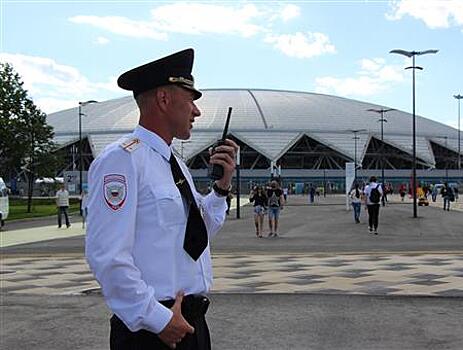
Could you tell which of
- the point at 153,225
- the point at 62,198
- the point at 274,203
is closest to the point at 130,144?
the point at 153,225

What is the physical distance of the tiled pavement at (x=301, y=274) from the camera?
10.2 metres

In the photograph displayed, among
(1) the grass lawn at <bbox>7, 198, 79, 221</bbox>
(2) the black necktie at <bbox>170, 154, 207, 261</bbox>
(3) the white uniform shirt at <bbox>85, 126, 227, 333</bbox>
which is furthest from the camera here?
(1) the grass lawn at <bbox>7, 198, 79, 221</bbox>

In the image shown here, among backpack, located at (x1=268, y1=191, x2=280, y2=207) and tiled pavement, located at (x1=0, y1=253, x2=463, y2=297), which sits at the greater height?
backpack, located at (x1=268, y1=191, x2=280, y2=207)

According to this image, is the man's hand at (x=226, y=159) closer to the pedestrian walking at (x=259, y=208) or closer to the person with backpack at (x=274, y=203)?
the pedestrian walking at (x=259, y=208)

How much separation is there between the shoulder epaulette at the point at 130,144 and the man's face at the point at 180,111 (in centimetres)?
18

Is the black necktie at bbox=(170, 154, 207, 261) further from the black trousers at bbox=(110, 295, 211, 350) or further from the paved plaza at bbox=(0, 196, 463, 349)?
the paved plaza at bbox=(0, 196, 463, 349)

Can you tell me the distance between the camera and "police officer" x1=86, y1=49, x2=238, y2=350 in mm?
2682

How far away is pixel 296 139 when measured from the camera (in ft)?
353

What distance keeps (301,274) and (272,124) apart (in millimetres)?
98393

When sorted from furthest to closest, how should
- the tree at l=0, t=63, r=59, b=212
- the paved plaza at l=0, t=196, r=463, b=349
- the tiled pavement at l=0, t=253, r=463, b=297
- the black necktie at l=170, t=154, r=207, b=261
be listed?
the tree at l=0, t=63, r=59, b=212 < the tiled pavement at l=0, t=253, r=463, b=297 < the paved plaza at l=0, t=196, r=463, b=349 < the black necktie at l=170, t=154, r=207, b=261

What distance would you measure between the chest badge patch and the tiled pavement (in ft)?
24.3

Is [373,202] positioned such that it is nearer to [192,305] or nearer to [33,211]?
[192,305]

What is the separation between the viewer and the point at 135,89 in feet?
9.89

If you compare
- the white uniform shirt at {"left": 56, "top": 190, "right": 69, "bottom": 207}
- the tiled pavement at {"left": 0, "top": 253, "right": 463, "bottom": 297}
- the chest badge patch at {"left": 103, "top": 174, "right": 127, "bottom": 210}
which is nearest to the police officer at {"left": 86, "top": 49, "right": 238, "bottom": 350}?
the chest badge patch at {"left": 103, "top": 174, "right": 127, "bottom": 210}
